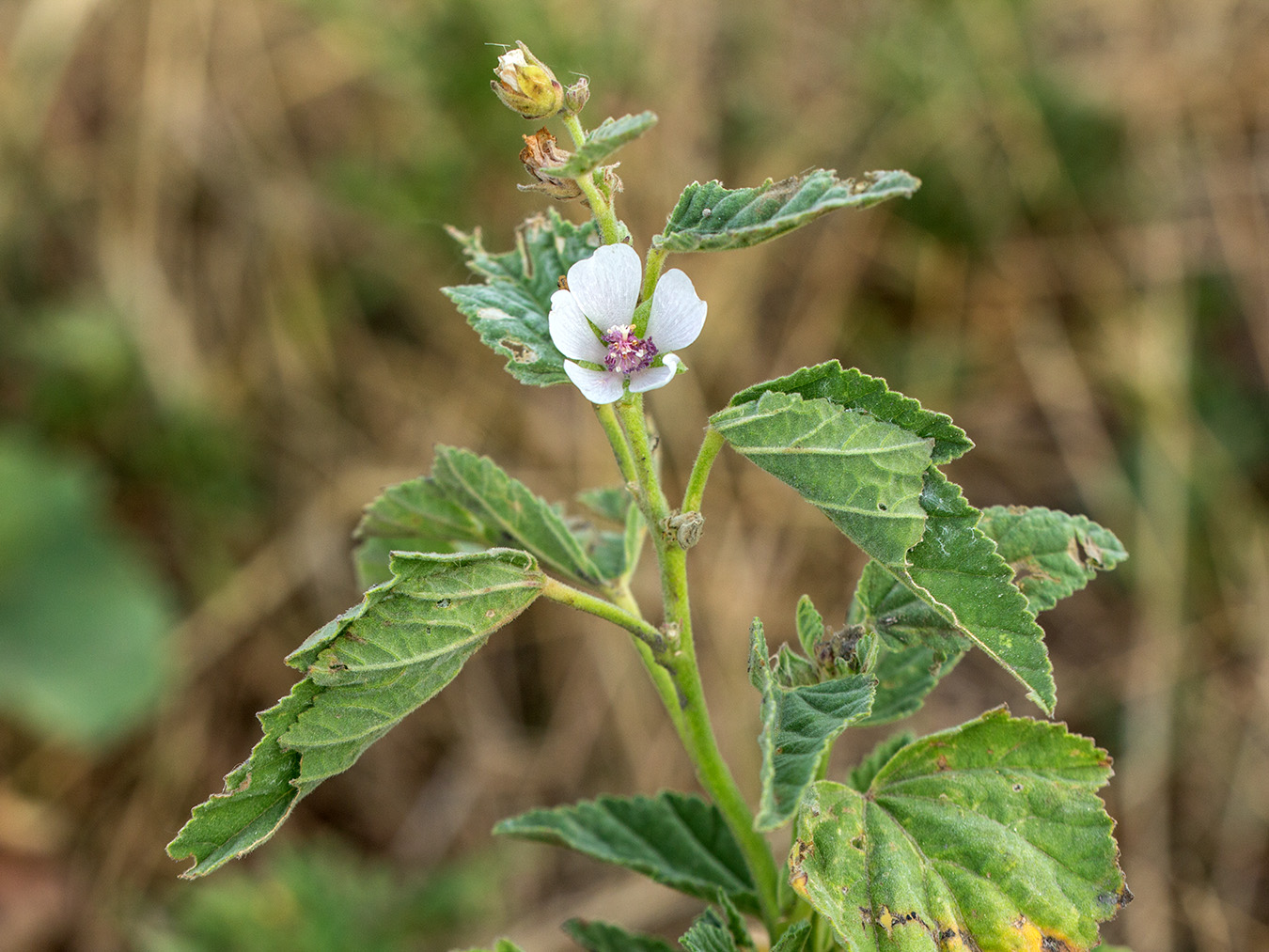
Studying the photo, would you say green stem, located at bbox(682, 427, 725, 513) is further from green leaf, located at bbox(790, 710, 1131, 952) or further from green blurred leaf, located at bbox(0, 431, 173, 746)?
green blurred leaf, located at bbox(0, 431, 173, 746)

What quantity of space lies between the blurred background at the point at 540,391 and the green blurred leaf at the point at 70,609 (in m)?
0.02

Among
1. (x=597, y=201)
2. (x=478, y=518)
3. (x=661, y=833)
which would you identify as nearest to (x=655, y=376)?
(x=597, y=201)

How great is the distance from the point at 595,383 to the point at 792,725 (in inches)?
16.8

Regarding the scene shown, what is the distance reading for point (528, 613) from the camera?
4.28 meters

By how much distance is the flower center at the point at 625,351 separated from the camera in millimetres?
1249

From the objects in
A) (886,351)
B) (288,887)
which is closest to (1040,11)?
(886,351)

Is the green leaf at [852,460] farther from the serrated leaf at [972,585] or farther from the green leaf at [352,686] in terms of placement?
the green leaf at [352,686]

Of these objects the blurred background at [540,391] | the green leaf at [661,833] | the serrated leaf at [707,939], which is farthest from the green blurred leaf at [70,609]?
the serrated leaf at [707,939]

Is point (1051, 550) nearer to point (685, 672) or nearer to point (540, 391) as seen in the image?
point (685, 672)

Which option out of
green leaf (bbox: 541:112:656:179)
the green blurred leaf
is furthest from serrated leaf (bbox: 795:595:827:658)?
the green blurred leaf

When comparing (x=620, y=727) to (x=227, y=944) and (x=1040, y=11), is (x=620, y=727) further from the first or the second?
(x=1040, y=11)

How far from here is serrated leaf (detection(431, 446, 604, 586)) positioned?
1439 millimetres

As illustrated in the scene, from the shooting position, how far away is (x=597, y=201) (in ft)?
3.84

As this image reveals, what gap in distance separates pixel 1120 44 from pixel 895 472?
5008mm
